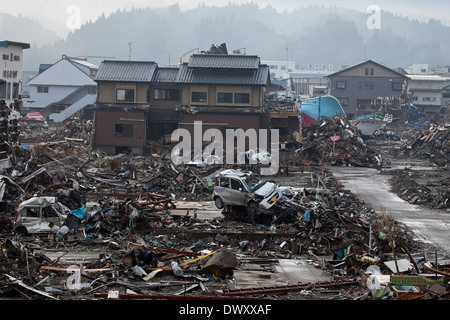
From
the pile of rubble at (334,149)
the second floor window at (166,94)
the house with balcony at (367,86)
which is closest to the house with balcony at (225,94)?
the second floor window at (166,94)

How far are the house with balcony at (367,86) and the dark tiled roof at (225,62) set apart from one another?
112 ft

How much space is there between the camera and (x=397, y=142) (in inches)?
2226

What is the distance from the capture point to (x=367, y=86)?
75.7 metres

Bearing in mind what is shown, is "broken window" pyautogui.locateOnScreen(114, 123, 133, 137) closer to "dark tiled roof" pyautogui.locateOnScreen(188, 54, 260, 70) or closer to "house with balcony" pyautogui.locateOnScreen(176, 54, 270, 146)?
"house with balcony" pyautogui.locateOnScreen(176, 54, 270, 146)

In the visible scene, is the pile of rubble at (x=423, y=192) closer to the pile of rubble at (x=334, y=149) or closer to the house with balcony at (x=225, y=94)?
the pile of rubble at (x=334, y=149)

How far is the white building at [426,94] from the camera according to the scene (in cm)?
8431

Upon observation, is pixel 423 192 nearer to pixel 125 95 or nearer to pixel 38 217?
pixel 38 217

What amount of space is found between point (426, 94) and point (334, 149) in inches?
2035

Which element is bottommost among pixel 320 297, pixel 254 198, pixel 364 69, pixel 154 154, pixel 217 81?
pixel 320 297

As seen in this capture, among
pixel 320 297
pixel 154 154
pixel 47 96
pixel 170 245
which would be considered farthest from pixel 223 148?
pixel 47 96
